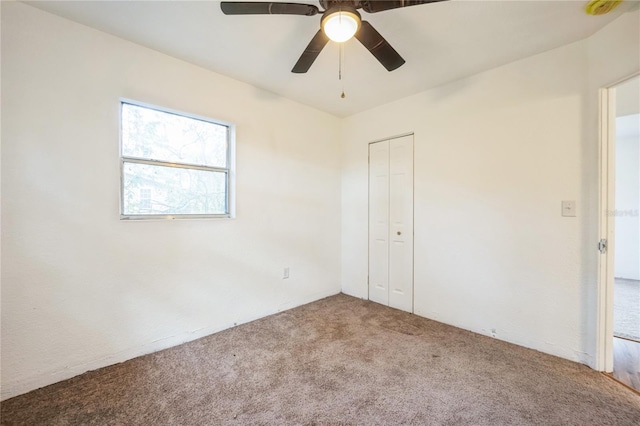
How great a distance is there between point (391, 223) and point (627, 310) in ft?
9.00

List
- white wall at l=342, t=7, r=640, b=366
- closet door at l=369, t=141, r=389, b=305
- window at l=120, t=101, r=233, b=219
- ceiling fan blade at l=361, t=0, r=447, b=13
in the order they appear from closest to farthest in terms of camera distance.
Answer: ceiling fan blade at l=361, t=0, r=447, b=13
white wall at l=342, t=7, r=640, b=366
window at l=120, t=101, r=233, b=219
closet door at l=369, t=141, r=389, b=305

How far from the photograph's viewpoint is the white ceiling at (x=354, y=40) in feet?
5.46

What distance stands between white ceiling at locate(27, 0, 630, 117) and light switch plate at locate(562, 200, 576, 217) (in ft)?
4.04

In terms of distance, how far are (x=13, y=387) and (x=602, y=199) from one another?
4.09 metres

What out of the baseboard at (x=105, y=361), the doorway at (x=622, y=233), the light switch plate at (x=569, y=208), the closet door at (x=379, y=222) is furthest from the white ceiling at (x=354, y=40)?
the baseboard at (x=105, y=361)

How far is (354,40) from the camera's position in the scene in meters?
1.96

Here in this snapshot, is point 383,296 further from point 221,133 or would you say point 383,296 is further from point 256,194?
point 221,133

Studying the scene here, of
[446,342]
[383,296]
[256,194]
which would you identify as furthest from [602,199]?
[256,194]

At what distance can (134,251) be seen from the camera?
2.02 m

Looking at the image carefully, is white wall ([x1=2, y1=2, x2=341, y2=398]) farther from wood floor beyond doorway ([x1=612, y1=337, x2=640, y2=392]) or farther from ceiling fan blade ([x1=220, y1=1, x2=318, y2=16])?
wood floor beyond doorway ([x1=612, y1=337, x2=640, y2=392])

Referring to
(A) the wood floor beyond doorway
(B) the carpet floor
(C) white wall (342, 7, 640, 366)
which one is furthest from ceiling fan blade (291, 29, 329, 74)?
(B) the carpet floor

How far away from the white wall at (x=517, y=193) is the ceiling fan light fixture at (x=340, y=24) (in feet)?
5.52

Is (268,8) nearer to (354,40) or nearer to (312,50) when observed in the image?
(312,50)

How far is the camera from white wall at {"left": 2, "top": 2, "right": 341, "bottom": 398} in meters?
1.62
